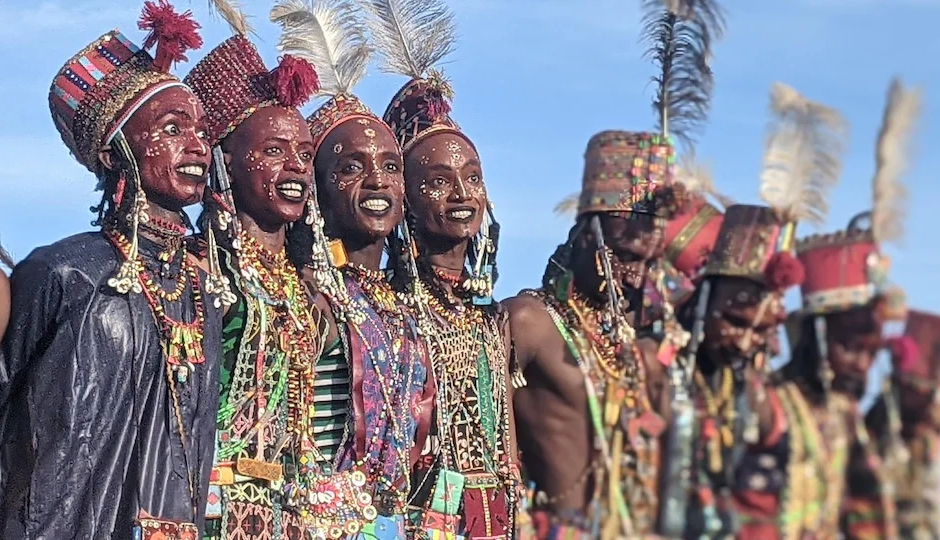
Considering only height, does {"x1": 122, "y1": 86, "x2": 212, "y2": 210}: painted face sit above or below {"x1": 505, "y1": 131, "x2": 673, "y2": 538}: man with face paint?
above

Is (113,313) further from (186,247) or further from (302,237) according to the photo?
(302,237)

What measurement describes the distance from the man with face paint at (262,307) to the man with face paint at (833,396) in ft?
8.47

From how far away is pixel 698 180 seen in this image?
6.32 m

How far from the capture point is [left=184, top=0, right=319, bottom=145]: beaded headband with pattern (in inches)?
311

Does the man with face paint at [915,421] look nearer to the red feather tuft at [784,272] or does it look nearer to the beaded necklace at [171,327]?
the red feather tuft at [784,272]

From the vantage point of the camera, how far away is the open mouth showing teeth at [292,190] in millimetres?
7785

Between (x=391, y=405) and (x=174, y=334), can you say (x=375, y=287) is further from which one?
(x=174, y=334)

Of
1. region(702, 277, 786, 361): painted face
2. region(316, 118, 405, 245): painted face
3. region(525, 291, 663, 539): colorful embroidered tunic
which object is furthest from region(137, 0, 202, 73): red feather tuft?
region(702, 277, 786, 361): painted face

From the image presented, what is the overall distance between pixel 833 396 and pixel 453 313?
3.29m

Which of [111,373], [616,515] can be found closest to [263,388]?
[111,373]

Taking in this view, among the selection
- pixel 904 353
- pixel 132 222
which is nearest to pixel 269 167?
pixel 132 222

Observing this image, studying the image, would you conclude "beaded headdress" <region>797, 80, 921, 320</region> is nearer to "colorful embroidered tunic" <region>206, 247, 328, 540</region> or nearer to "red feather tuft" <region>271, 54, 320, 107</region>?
"colorful embroidered tunic" <region>206, 247, 328, 540</region>

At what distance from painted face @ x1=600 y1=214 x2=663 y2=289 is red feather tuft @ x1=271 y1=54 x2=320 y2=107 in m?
1.66

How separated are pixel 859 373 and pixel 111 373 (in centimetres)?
315
